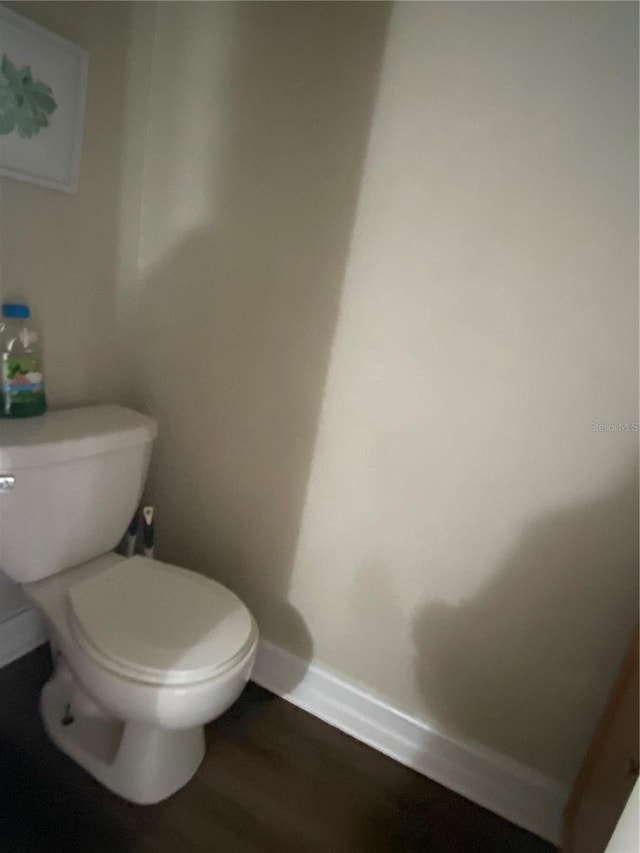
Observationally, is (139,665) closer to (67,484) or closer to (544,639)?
(67,484)

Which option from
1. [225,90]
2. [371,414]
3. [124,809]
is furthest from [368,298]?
[124,809]

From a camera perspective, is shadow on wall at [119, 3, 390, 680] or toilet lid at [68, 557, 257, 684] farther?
shadow on wall at [119, 3, 390, 680]

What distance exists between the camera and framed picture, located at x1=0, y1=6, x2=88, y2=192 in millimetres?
1114

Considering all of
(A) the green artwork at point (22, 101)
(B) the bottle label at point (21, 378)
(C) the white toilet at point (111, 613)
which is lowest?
(C) the white toilet at point (111, 613)

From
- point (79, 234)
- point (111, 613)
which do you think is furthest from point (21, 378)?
point (111, 613)

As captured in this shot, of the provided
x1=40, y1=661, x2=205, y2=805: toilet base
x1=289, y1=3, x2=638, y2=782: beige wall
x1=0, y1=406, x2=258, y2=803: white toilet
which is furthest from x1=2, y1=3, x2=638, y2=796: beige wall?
x1=40, y1=661, x2=205, y2=805: toilet base

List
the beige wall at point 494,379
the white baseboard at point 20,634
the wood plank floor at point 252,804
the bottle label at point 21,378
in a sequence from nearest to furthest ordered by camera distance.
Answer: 1. the beige wall at point 494,379
2. the wood plank floor at point 252,804
3. the bottle label at point 21,378
4. the white baseboard at point 20,634

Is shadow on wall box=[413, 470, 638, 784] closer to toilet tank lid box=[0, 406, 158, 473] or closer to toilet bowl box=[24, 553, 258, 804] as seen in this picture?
toilet bowl box=[24, 553, 258, 804]

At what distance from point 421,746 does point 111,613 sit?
0.84 m

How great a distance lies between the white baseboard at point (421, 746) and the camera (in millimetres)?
1274

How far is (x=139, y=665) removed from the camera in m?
1.06

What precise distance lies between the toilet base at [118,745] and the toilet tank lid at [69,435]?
525mm

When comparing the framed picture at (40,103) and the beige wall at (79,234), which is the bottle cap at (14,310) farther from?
the framed picture at (40,103)

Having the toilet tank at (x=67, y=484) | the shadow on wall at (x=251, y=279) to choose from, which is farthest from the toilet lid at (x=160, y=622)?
the shadow on wall at (x=251, y=279)
